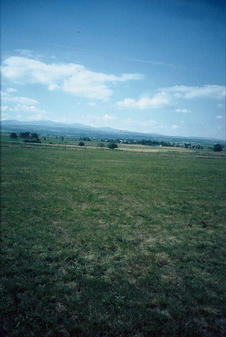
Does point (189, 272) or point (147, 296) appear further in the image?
point (189, 272)

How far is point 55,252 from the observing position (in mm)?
7324

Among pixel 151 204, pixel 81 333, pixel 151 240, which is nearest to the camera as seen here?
pixel 81 333

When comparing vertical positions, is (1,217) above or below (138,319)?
above

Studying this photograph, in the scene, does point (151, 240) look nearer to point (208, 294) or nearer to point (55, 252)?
point (208, 294)

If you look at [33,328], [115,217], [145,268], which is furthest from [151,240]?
[33,328]

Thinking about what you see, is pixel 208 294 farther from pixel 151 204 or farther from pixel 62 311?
pixel 151 204

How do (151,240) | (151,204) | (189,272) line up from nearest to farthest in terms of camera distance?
(189,272) → (151,240) → (151,204)

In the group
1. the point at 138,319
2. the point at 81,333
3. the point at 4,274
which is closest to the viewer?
the point at 81,333

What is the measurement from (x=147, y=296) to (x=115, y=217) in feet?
21.3

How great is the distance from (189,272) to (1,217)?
10.2 m

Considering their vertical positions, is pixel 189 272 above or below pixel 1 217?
below

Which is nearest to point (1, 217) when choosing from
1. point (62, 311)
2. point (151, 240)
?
point (62, 311)

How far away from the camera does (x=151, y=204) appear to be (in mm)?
14766

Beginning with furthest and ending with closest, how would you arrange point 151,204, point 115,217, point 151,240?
1. point 151,204
2. point 115,217
3. point 151,240
